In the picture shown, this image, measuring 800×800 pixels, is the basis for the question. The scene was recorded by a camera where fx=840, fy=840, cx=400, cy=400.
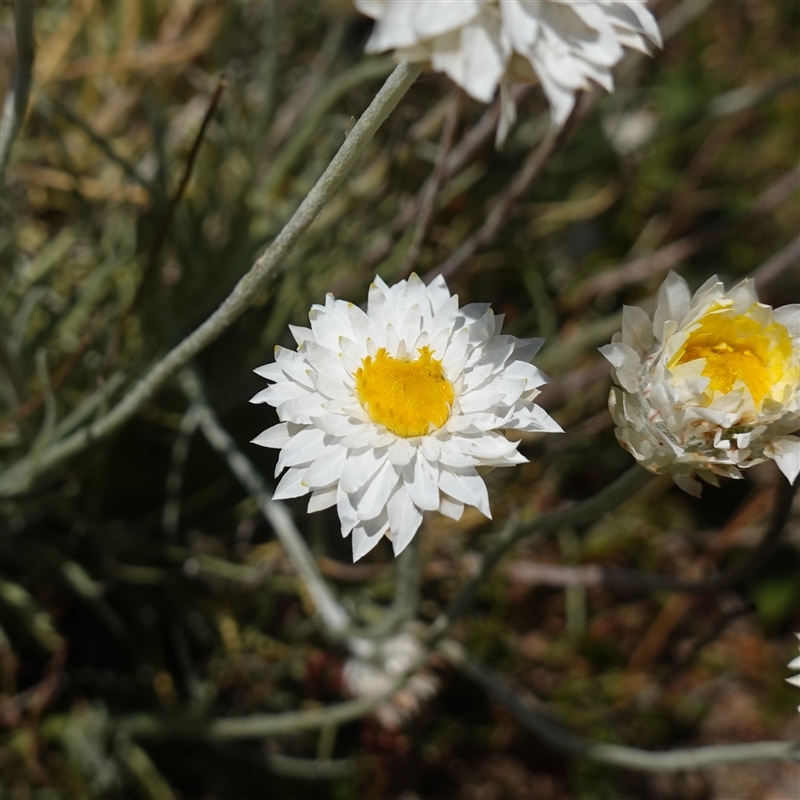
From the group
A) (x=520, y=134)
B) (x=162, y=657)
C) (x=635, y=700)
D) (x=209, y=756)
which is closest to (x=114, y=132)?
(x=520, y=134)

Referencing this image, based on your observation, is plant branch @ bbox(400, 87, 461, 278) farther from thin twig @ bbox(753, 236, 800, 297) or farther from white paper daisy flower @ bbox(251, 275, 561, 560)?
thin twig @ bbox(753, 236, 800, 297)

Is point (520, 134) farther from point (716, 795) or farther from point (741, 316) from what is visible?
point (716, 795)

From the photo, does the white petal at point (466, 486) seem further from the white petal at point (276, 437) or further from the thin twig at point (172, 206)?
the thin twig at point (172, 206)

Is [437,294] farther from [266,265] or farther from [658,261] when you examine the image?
[658,261]

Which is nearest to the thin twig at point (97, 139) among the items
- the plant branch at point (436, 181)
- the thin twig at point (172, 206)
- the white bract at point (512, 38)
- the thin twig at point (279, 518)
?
the thin twig at point (172, 206)

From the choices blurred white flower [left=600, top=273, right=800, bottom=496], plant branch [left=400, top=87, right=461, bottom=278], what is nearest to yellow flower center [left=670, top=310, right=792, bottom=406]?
blurred white flower [left=600, top=273, right=800, bottom=496]

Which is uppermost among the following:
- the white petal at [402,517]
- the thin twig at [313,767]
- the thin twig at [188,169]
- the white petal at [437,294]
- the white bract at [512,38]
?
the white bract at [512,38]

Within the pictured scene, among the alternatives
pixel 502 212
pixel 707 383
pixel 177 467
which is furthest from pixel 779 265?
pixel 177 467
